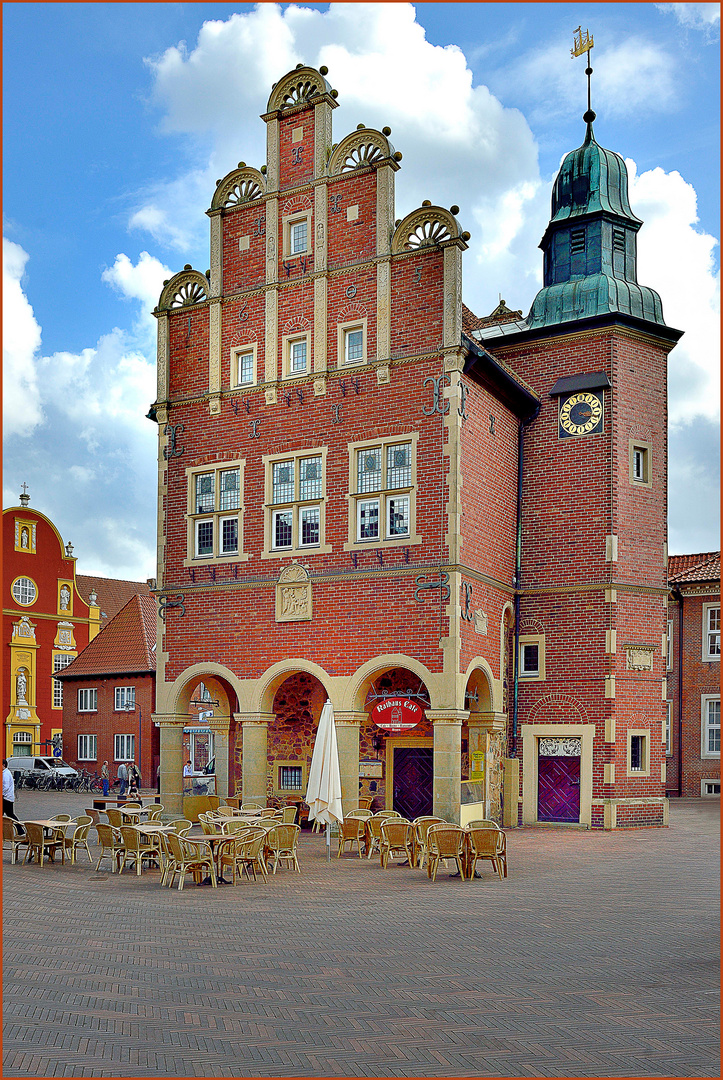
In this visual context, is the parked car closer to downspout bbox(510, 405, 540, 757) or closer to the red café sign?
downspout bbox(510, 405, 540, 757)

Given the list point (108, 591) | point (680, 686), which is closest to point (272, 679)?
point (680, 686)

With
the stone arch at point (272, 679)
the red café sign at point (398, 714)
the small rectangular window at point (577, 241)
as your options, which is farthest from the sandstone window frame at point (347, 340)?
the small rectangular window at point (577, 241)

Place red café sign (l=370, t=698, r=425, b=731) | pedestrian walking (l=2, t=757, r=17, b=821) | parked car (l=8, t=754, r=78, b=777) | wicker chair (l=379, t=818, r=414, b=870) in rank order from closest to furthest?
wicker chair (l=379, t=818, r=414, b=870)
pedestrian walking (l=2, t=757, r=17, b=821)
red café sign (l=370, t=698, r=425, b=731)
parked car (l=8, t=754, r=78, b=777)

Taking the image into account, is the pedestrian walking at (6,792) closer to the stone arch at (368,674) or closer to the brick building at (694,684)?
the stone arch at (368,674)

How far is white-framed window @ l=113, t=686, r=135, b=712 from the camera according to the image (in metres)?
42.8

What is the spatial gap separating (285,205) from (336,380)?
16.0 ft

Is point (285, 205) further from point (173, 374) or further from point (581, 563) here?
point (581, 563)

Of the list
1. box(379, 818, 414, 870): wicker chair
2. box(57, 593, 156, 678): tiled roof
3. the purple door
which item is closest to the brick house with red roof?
box(57, 593, 156, 678): tiled roof

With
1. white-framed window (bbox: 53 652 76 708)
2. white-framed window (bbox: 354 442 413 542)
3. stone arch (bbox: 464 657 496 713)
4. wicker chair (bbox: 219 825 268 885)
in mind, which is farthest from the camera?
white-framed window (bbox: 53 652 76 708)

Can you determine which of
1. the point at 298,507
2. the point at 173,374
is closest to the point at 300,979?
A: the point at 298,507

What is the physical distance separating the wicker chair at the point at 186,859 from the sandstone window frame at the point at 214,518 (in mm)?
9477

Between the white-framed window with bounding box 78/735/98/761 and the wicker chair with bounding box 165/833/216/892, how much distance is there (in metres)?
29.6

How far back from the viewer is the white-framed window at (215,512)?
2467 cm

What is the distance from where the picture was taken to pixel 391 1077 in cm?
690
